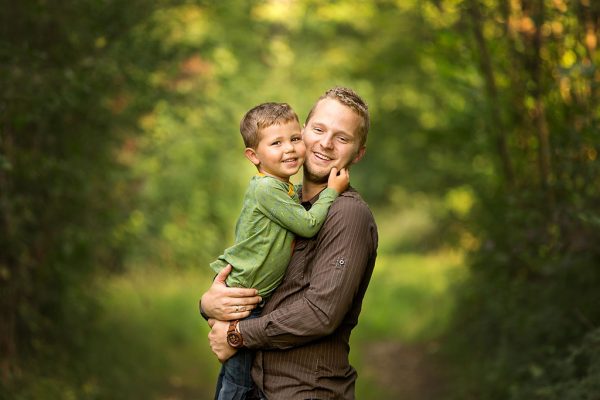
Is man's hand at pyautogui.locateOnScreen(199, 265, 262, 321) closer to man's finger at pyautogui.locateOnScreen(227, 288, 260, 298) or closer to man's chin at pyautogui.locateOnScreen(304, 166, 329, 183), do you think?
man's finger at pyautogui.locateOnScreen(227, 288, 260, 298)

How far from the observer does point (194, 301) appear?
11.2m

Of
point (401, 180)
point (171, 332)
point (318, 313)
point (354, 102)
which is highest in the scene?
point (401, 180)

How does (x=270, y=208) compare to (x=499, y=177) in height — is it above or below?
below

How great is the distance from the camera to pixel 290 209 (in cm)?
288

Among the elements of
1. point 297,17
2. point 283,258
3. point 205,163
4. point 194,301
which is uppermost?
point 297,17

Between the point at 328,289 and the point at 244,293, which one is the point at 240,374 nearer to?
the point at 244,293

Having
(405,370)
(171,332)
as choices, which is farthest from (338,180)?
(171,332)

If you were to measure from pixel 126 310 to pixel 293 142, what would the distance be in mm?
6812

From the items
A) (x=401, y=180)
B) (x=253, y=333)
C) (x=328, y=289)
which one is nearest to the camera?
(x=328, y=289)

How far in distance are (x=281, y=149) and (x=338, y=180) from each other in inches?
9.3

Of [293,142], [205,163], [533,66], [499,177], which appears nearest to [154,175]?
[205,163]

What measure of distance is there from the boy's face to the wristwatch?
1.87 feet

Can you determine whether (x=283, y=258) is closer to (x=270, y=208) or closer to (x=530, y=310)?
(x=270, y=208)

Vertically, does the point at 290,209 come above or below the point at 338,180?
below
